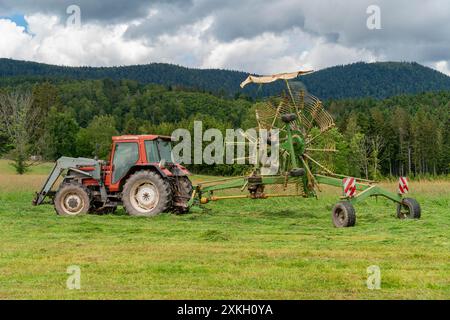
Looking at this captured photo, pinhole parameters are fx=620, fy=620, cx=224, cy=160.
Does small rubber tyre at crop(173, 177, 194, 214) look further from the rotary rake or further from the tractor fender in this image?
the tractor fender

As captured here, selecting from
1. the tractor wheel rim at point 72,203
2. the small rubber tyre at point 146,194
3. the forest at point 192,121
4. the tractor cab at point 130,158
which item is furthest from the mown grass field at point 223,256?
the forest at point 192,121

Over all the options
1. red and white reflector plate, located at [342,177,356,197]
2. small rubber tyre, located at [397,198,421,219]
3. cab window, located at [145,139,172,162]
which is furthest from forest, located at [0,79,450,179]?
red and white reflector plate, located at [342,177,356,197]

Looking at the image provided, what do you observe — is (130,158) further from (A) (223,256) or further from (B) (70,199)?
(A) (223,256)

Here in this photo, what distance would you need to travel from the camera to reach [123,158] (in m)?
15.6

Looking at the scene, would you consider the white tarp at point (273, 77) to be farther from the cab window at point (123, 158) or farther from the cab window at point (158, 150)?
the cab window at point (123, 158)

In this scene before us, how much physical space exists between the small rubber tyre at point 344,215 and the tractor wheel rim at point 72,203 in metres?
6.39

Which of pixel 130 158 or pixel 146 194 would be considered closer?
pixel 146 194

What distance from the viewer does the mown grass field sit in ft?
23.2

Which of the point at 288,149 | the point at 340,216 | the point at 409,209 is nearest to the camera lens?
the point at 340,216

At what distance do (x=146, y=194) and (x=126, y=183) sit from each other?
0.56m

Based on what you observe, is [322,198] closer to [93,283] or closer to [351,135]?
[93,283]

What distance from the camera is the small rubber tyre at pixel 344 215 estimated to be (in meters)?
13.1

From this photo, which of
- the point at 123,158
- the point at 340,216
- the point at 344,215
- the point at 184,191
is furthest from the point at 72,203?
the point at 344,215

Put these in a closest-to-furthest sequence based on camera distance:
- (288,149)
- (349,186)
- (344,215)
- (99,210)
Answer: (344,215), (349,186), (288,149), (99,210)
